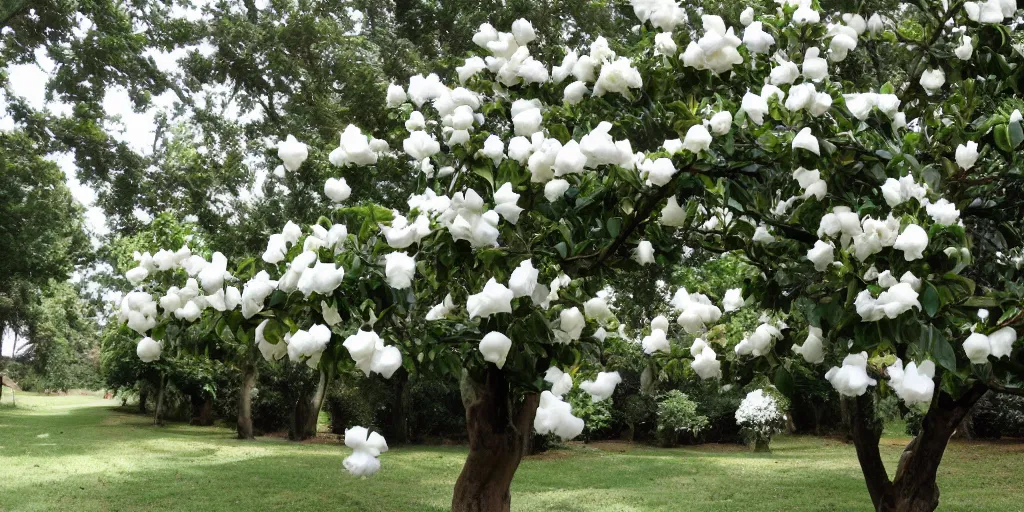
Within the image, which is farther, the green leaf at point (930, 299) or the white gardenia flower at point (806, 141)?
the white gardenia flower at point (806, 141)

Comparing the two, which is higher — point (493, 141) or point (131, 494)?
point (493, 141)

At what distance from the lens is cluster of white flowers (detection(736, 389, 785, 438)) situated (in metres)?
17.3

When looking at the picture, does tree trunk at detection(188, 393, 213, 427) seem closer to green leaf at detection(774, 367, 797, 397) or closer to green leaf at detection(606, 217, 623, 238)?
green leaf at detection(774, 367, 797, 397)

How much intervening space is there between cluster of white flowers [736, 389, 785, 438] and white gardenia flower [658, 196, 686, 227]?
1505 cm

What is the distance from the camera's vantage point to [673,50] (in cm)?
289

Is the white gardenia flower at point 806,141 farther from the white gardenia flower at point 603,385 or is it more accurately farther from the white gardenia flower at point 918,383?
the white gardenia flower at point 603,385

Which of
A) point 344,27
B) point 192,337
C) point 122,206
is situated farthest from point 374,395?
point 192,337

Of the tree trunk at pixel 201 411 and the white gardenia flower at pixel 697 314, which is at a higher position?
the white gardenia flower at pixel 697 314

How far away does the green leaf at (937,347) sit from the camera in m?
2.11

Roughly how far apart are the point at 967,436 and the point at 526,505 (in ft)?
42.5

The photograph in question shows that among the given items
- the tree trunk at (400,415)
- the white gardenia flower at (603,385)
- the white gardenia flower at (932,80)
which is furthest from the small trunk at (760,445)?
the white gardenia flower at (603,385)

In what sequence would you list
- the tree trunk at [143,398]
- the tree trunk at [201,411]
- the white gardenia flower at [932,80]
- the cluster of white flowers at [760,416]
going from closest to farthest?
the white gardenia flower at [932,80], the cluster of white flowers at [760,416], the tree trunk at [201,411], the tree trunk at [143,398]

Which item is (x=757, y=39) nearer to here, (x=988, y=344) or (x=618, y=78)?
(x=618, y=78)

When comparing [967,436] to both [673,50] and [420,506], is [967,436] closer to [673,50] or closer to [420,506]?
[420,506]
